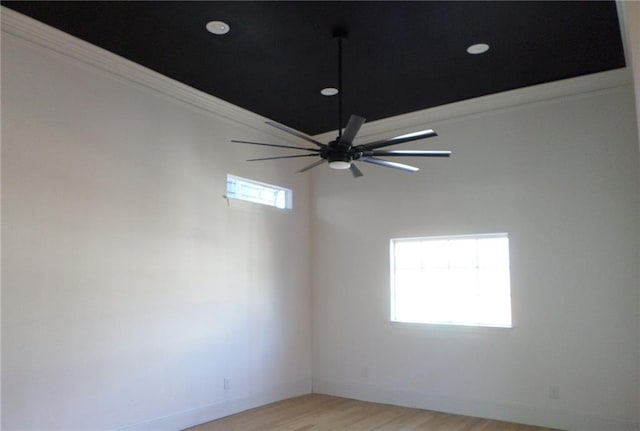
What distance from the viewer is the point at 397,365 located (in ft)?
18.4

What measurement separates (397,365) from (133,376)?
2952 mm

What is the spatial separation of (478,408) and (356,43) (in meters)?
3.89

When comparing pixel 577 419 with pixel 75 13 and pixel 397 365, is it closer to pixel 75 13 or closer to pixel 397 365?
pixel 397 365

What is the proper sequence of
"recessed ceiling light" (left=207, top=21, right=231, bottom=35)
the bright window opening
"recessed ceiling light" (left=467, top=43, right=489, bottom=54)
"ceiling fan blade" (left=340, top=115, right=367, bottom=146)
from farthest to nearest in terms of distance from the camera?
the bright window opening → "recessed ceiling light" (left=467, top=43, right=489, bottom=54) → "recessed ceiling light" (left=207, top=21, right=231, bottom=35) → "ceiling fan blade" (left=340, top=115, right=367, bottom=146)

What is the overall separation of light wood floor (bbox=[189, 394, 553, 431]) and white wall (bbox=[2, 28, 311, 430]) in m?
0.26

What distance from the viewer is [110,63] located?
4176 millimetres

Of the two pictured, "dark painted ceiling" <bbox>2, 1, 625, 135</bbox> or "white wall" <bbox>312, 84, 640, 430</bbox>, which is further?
"white wall" <bbox>312, 84, 640, 430</bbox>

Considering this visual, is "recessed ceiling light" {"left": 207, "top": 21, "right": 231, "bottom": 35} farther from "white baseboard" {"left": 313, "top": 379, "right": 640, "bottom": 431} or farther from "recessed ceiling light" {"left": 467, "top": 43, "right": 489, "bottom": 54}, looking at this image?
"white baseboard" {"left": 313, "top": 379, "right": 640, "bottom": 431}

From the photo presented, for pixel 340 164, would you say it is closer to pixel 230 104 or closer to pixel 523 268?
pixel 230 104

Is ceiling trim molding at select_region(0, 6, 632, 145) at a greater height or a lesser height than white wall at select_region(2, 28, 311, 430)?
greater

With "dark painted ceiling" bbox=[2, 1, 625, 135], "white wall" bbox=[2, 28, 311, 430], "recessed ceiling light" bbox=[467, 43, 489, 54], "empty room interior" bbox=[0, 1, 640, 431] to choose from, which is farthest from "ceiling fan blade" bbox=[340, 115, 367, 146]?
"white wall" bbox=[2, 28, 311, 430]

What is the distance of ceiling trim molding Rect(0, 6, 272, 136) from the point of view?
3596 mm

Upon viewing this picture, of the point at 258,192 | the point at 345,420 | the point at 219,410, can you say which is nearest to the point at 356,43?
the point at 258,192

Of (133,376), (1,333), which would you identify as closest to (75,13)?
(1,333)
